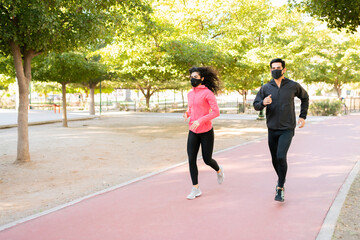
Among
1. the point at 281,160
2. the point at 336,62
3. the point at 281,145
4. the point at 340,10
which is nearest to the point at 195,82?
the point at 281,145

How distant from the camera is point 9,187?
6.08 metres

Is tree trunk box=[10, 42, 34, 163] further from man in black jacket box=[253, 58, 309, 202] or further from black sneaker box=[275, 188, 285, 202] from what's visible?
black sneaker box=[275, 188, 285, 202]

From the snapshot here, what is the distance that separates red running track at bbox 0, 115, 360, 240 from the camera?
3.75 m

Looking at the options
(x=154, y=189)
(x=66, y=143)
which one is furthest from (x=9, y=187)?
(x=66, y=143)

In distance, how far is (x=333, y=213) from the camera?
421 centimetres

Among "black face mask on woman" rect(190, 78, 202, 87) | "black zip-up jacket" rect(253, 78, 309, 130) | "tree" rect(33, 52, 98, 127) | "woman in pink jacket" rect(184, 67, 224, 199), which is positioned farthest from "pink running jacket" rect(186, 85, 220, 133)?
"tree" rect(33, 52, 98, 127)

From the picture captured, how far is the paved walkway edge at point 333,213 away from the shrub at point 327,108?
66.8ft

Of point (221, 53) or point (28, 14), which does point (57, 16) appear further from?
point (221, 53)

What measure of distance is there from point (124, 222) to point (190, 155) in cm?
137

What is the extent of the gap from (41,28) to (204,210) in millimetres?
5125

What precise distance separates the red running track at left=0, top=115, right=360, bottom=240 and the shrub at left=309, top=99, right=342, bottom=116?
19.4 metres

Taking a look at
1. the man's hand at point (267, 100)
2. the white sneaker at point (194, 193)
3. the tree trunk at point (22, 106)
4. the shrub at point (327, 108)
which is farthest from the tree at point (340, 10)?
the shrub at point (327, 108)

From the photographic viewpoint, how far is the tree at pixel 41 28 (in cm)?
703

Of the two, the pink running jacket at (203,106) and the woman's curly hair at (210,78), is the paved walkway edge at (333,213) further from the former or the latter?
the woman's curly hair at (210,78)
